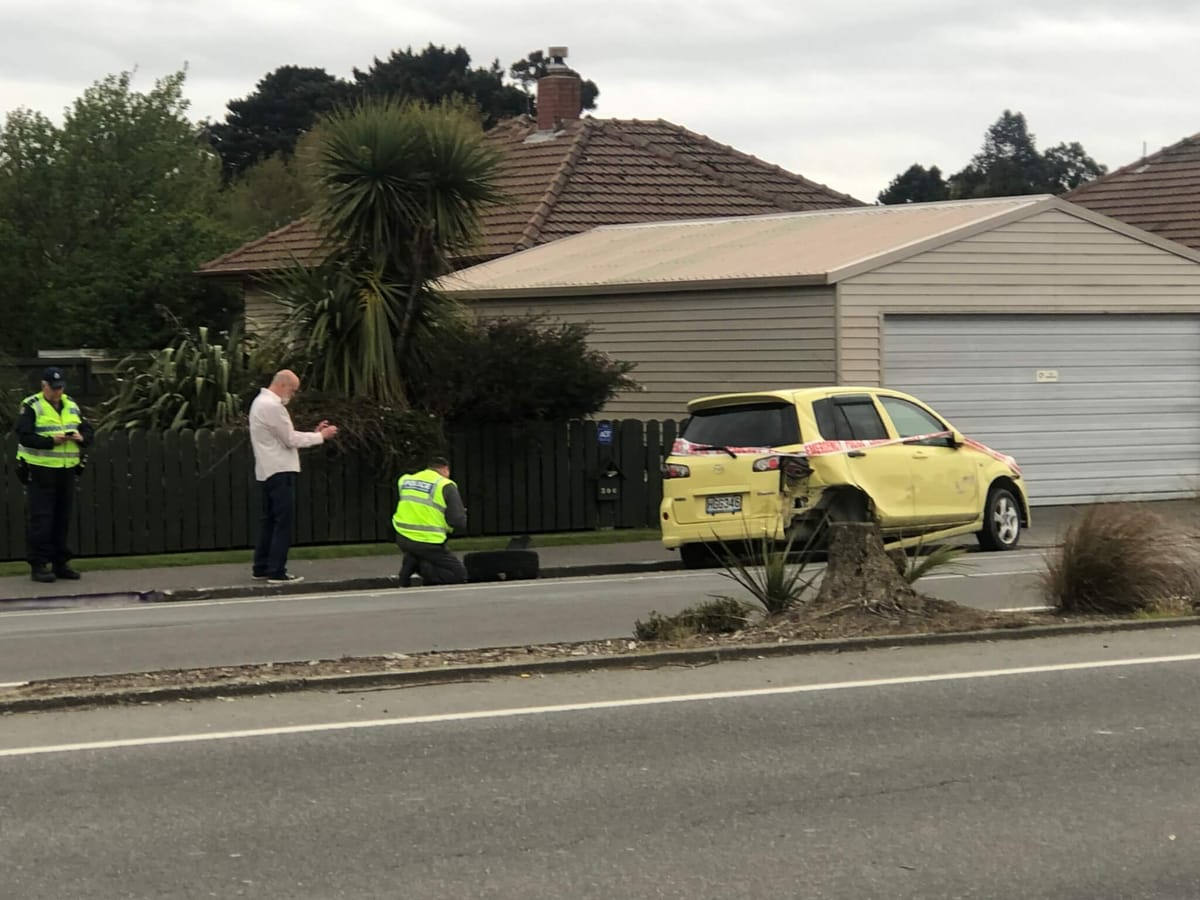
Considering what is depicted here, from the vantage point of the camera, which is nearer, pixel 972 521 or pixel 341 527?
pixel 972 521

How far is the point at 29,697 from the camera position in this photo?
28.5ft

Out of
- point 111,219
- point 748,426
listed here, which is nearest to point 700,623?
point 748,426

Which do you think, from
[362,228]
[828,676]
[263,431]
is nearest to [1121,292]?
[362,228]

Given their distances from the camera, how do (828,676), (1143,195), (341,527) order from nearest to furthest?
(828,676)
(341,527)
(1143,195)

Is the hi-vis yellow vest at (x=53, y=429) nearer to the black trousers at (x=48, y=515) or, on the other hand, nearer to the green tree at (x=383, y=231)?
the black trousers at (x=48, y=515)

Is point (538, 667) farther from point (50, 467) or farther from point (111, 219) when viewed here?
point (111, 219)

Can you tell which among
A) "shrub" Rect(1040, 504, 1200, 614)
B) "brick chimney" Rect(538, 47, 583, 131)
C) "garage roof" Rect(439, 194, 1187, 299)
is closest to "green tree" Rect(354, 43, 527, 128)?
"brick chimney" Rect(538, 47, 583, 131)

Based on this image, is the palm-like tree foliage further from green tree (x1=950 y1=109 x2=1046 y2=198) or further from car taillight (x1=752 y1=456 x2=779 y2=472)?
green tree (x1=950 y1=109 x2=1046 y2=198)

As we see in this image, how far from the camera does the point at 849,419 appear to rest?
50.6 ft

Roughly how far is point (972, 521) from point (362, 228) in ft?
23.8

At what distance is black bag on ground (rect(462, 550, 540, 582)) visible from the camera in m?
15.3

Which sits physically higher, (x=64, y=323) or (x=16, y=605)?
(x=64, y=323)

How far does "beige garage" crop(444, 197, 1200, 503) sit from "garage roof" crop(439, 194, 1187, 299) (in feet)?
0.14

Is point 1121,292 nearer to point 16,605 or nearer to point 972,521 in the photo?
point 972,521
